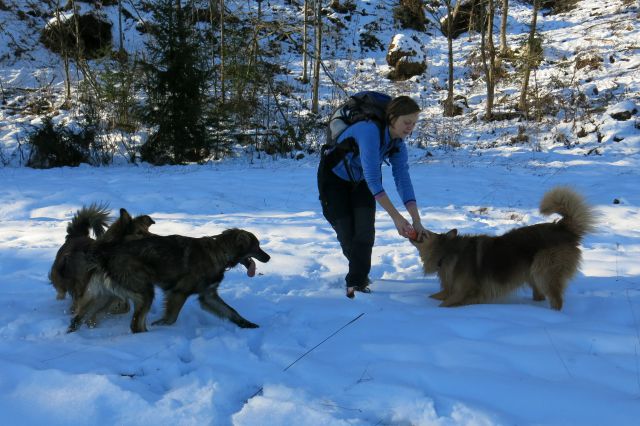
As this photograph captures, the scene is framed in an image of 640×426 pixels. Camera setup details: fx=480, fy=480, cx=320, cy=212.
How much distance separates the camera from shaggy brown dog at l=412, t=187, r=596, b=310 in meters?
4.43

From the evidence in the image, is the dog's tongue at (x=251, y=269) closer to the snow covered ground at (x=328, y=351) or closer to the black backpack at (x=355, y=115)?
the snow covered ground at (x=328, y=351)

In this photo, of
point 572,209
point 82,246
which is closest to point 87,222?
point 82,246

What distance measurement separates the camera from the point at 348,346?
3.48m

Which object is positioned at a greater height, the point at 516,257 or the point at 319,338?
the point at 516,257

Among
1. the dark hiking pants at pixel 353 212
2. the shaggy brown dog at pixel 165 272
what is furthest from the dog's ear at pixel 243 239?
the dark hiking pants at pixel 353 212

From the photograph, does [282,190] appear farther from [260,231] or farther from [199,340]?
[199,340]

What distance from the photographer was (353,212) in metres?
4.82

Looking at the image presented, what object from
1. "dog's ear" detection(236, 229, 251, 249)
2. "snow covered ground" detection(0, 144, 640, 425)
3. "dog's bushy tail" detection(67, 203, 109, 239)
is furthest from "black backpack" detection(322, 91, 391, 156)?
"dog's bushy tail" detection(67, 203, 109, 239)

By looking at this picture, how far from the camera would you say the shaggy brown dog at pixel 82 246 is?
4.12 metres

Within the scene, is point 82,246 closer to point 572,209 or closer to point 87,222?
point 87,222

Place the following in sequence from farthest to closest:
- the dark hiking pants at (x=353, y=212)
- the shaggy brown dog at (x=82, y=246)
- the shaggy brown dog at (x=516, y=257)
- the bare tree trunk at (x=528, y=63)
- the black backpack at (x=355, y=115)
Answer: the bare tree trunk at (x=528, y=63) < the dark hiking pants at (x=353, y=212) < the shaggy brown dog at (x=516, y=257) < the black backpack at (x=355, y=115) < the shaggy brown dog at (x=82, y=246)

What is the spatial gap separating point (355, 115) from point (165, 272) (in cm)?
218

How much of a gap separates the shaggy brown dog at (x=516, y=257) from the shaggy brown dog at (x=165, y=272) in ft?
6.48

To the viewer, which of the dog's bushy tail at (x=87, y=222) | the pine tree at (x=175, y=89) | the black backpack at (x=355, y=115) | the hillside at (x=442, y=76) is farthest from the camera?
the hillside at (x=442, y=76)
